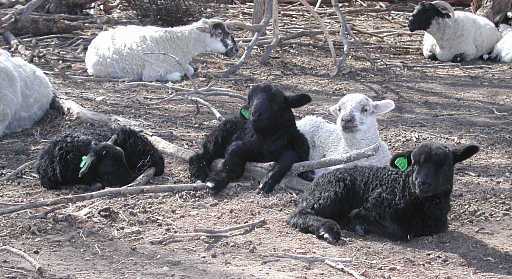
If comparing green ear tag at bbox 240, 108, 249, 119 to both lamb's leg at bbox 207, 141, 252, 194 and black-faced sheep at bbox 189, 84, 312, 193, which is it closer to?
black-faced sheep at bbox 189, 84, 312, 193

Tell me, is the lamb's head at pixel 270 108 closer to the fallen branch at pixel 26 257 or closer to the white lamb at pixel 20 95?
the fallen branch at pixel 26 257

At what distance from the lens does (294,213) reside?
18.9 ft

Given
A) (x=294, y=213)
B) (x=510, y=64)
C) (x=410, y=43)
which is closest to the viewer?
(x=294, y=213)

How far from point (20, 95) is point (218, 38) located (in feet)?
14.7

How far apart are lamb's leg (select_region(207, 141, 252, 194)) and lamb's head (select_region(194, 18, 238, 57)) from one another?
6.12 m

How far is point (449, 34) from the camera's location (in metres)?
14.1

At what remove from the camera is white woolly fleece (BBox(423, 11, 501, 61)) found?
1401 cm

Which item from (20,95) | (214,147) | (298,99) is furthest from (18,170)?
(298,99)

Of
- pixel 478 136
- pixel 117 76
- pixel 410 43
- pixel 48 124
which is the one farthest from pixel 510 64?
pixel 48 124

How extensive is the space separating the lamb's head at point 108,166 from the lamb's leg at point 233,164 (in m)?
0.86

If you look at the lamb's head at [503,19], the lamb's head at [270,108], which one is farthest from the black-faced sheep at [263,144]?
the lamb's head at [503,19]

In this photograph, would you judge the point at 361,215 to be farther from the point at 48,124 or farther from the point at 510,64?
the point at 510,64

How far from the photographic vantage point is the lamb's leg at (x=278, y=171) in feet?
21.2

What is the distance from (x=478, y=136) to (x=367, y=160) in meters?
2.37
